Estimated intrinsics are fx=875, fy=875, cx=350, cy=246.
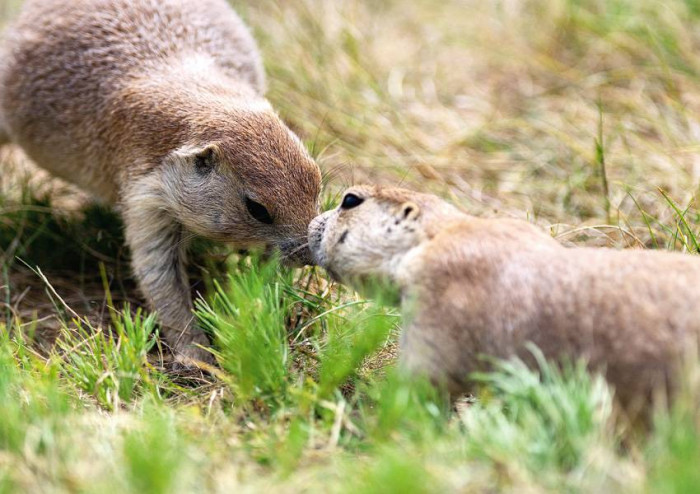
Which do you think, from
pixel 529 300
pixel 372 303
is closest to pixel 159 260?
pixel 372 303

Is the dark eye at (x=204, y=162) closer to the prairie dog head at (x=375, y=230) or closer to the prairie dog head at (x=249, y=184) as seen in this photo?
the prairie dog head at (x=249, y=184)

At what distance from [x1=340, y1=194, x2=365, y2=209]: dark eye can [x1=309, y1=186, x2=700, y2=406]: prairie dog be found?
0.90ft

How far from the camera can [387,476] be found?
8.46ft

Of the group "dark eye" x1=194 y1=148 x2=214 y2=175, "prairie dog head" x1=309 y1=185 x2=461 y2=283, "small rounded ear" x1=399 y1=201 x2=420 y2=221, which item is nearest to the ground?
"prairie dog head" x1=309 y1=185 x2=461 y2=283

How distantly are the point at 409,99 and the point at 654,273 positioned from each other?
14.8 feet

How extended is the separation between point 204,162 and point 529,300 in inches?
82.7

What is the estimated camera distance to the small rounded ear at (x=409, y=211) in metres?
3.56

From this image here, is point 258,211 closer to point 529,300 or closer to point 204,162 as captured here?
point 204,162

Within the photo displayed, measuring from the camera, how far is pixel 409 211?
11.7 ft

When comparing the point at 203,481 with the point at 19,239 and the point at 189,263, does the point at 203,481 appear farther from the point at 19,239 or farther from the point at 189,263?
the point at 19,239

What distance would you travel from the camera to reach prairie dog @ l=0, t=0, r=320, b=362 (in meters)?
4.46

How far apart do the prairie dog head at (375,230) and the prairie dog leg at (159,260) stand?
116 cm

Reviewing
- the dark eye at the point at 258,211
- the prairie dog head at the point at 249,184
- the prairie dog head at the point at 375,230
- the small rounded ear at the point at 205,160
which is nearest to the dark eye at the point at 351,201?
the prairie dog head at the point at 375,230

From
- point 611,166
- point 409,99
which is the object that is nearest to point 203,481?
point 611,166
